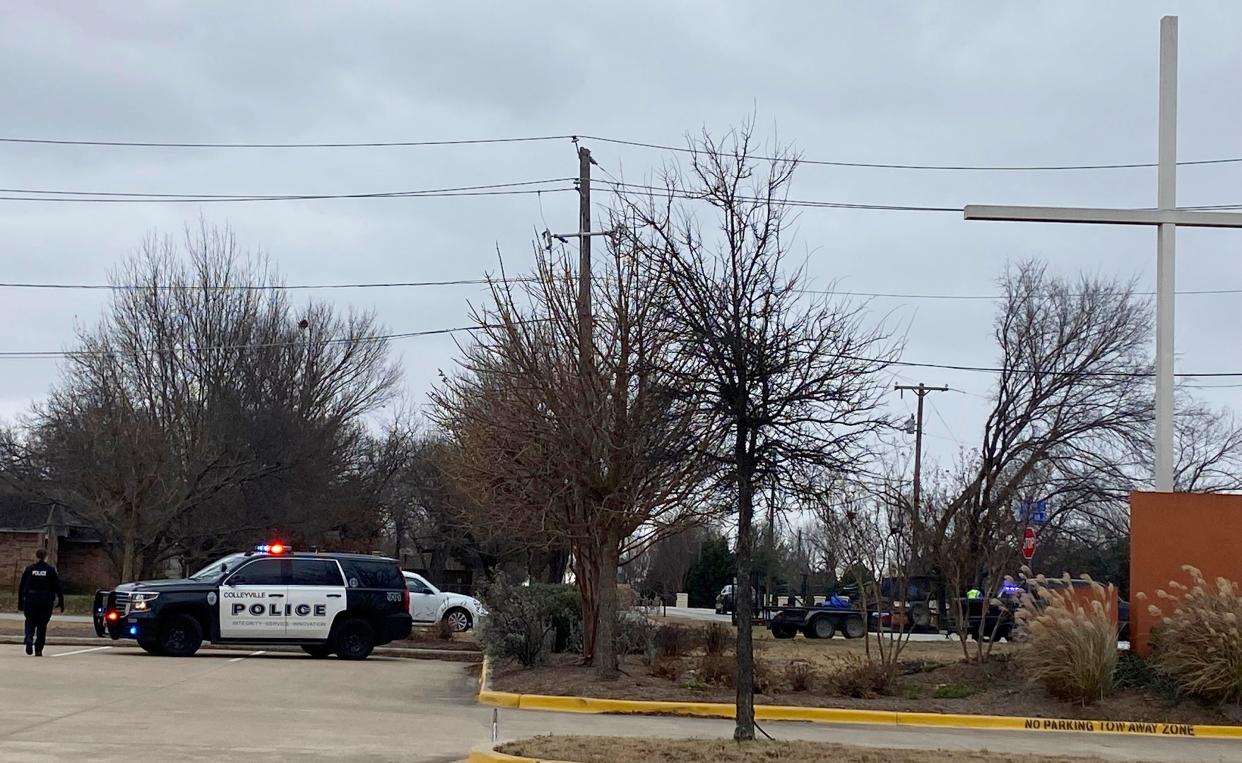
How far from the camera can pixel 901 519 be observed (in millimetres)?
23094

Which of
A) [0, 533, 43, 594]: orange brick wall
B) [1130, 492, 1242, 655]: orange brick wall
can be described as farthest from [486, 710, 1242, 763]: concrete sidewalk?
[0, 533, 43, 594]: orange brick wall

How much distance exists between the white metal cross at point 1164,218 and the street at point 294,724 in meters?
4.49

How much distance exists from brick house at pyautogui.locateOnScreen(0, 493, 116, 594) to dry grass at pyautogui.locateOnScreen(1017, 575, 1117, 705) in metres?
32.8

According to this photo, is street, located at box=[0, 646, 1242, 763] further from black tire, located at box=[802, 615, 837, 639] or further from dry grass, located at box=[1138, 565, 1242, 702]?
black tire, located at box=[802, 615, 837, 639]

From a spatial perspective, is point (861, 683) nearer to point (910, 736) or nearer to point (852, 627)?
point (910, 736)

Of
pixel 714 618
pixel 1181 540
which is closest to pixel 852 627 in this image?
pixel 714 618

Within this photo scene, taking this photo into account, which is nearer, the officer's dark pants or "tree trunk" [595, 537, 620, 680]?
"tree trunk" [595, 537, 620, 680]

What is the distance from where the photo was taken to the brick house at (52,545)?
1736 inches

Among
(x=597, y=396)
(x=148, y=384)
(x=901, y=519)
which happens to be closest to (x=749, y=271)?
(x=597, y=396)

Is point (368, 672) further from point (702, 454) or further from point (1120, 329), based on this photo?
point (1120, 329)

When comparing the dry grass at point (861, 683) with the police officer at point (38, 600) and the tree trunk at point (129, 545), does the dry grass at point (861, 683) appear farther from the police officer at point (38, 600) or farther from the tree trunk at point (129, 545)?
the tree trunk at point (129, 545)

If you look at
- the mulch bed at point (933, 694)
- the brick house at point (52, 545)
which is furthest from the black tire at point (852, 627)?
the brick house at point (52, 545)

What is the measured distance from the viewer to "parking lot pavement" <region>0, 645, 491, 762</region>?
12.6 m

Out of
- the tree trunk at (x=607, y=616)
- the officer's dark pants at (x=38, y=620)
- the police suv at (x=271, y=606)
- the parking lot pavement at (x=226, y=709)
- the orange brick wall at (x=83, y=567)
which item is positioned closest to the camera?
the parking lot pavement at (x=226, y=709)
